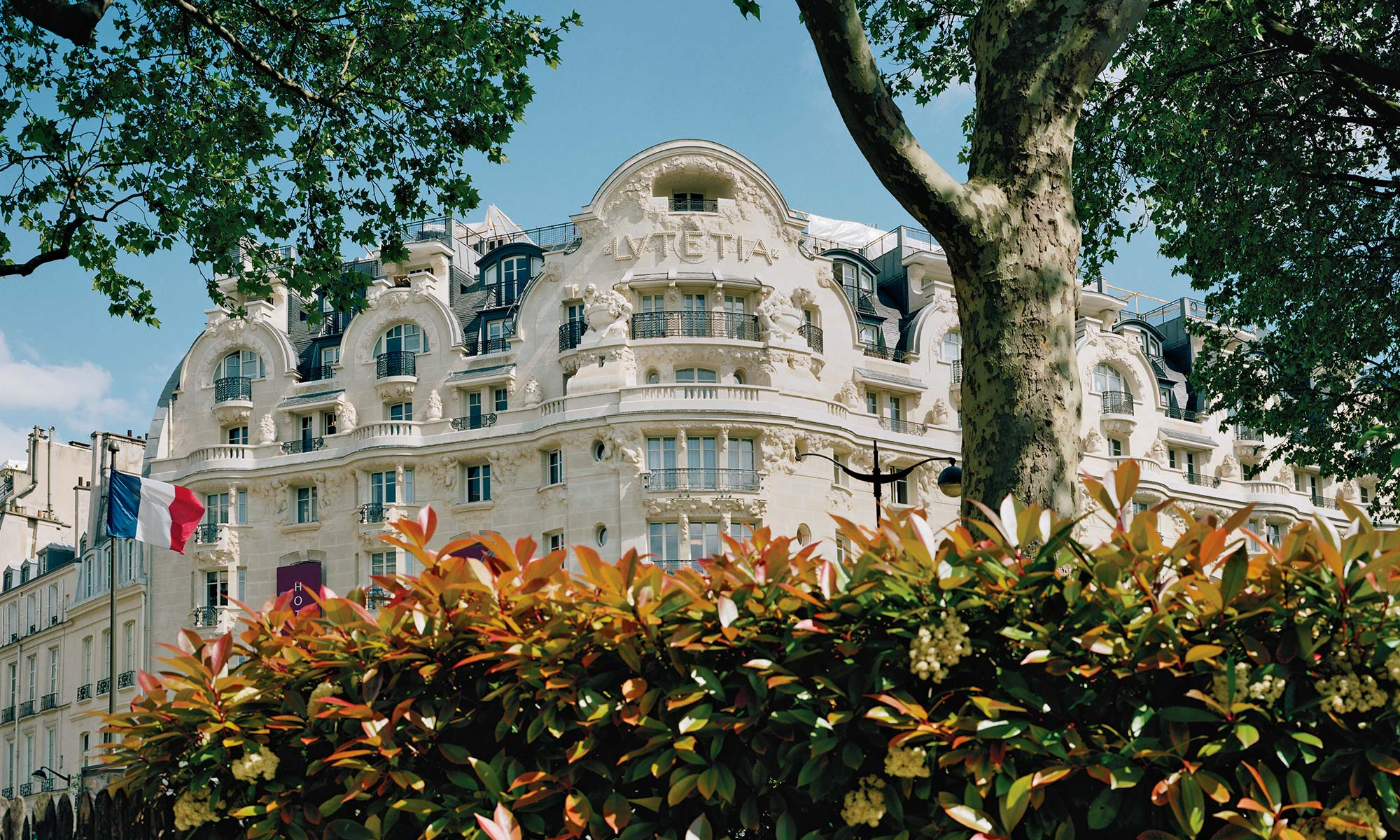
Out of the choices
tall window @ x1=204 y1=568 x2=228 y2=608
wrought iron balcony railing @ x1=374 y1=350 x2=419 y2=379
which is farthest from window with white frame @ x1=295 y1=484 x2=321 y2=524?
wrought iron balcony railing @ x1=374 y1=350 x2=419 y2=379

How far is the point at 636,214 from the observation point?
45594 millimetres

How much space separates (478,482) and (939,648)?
42.0 metres

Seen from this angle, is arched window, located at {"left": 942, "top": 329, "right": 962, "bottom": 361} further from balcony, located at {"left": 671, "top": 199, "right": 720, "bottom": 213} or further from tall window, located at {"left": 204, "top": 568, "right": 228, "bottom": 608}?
tall window, located at {"left": 204, "top": 568, "right": 228, "bottom": 608}

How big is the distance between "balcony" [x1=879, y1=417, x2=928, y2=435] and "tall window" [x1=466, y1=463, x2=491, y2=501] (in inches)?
523

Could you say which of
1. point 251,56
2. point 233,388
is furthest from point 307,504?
point 251,56

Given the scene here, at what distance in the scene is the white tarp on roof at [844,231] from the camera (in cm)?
6062

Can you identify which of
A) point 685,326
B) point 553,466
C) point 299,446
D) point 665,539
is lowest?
point 665,539

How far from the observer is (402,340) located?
48438mm

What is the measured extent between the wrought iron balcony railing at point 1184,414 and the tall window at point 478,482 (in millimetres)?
26446

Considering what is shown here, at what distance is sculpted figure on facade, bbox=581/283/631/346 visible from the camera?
43906mm

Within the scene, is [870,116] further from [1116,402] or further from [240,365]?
[1116,402]

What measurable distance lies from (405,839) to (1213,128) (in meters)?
15.7

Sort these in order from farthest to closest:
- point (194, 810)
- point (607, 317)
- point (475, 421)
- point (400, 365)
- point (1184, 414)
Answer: point (1184, 414) < point (400, 365) < point (475, 421) < point (607, 317) < point (194, 810)

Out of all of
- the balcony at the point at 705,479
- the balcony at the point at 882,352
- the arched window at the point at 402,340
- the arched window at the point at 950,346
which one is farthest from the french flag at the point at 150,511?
the arched window at the point at 950,346
